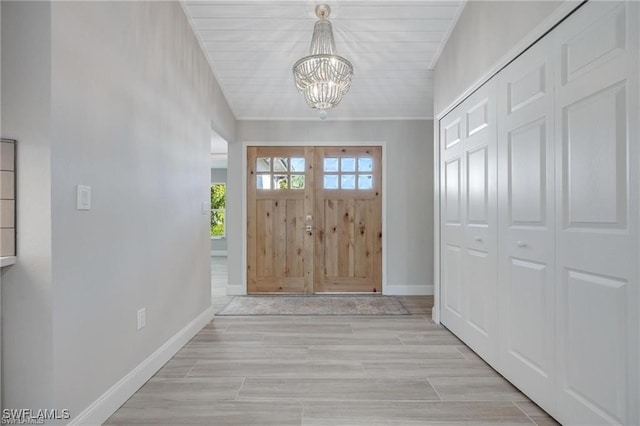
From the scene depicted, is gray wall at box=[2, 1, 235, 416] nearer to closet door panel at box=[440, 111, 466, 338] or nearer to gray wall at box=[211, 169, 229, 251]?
closet door panel at box=[440, 111, 466, 338]

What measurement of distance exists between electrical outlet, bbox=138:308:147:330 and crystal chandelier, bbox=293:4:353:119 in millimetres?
1794

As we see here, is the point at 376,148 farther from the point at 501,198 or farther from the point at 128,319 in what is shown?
the point at 128,319

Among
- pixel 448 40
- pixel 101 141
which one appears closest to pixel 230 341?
pixel 101 141

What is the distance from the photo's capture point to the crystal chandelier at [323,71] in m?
2.14

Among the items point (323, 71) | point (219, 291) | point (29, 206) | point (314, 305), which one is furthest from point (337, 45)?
point (219, 291)

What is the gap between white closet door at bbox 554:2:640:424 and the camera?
3.97 ft

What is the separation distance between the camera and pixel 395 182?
4.16 meters

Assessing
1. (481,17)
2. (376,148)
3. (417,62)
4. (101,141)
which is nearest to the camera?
(101,141)

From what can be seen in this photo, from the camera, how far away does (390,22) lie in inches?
105

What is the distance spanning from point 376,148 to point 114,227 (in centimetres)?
325

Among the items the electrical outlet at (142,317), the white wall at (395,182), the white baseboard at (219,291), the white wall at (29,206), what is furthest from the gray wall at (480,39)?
the white baseboard at (219,291)

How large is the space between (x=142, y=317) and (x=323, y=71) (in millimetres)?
1953

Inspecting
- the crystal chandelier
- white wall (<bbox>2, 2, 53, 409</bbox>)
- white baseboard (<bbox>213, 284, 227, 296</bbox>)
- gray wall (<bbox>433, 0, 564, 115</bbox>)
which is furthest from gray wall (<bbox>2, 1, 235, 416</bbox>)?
gray wall (<bbox>433, 0, 564, 115</bbox>)

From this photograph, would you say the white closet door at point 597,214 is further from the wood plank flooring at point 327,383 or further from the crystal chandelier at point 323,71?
the crystal chandelier at point 323,71
